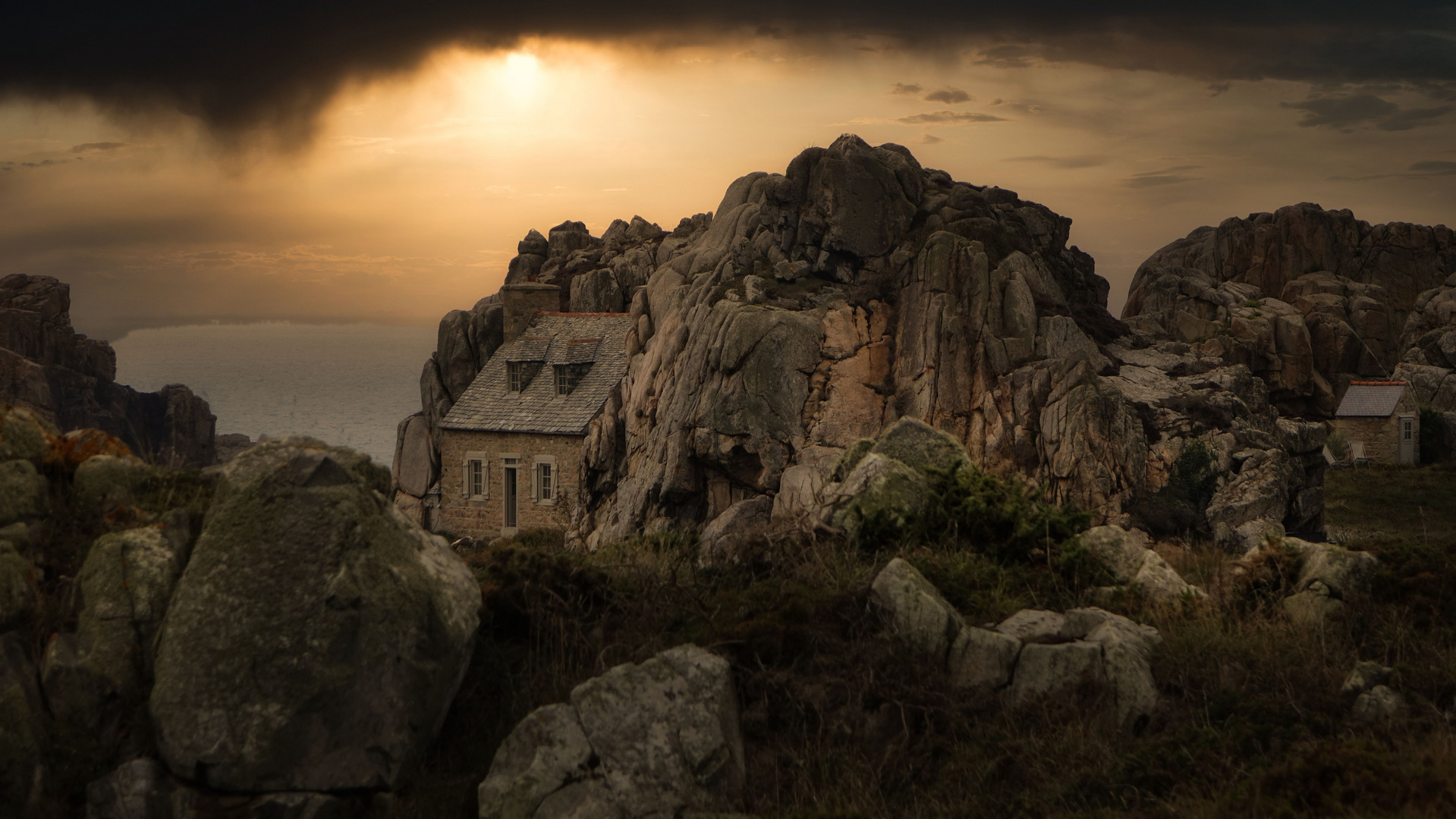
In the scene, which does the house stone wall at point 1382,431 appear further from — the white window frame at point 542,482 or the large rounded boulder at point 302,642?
the large rounded boulder at point 302,642

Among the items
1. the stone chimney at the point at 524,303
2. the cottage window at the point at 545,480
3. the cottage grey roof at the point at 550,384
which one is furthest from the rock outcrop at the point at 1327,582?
the stone chimney at the point at 524,303

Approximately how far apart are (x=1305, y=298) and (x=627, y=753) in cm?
9539

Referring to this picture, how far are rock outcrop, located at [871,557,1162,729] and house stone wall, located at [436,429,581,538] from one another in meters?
30.9

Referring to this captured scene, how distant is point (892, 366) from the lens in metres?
33.2

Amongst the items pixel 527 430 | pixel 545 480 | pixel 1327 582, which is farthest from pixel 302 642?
pixel 527 430

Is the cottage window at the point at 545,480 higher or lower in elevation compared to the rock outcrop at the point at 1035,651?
lower

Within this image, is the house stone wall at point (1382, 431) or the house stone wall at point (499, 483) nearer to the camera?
the house stone wall at point (499, 483)

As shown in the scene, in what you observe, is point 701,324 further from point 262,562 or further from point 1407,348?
point 1407,348

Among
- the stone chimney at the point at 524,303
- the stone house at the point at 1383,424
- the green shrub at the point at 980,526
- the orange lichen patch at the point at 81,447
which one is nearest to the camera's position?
the orange lichen patch at the point at 81,447

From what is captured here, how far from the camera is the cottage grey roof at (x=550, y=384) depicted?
137ft

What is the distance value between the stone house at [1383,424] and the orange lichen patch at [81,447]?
66071mm

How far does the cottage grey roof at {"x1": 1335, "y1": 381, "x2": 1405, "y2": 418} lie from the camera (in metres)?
60.7

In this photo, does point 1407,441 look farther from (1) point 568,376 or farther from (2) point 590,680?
(2) point 590,680

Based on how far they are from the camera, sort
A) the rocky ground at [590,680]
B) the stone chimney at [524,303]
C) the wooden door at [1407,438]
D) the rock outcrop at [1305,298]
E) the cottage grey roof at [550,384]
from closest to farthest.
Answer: the rocky ground at [590,680], the cottage grey roof at [550,384], the stone chimney at [524,303], the wooden door at [1407,438], the rock outcrop at [1305,298]
